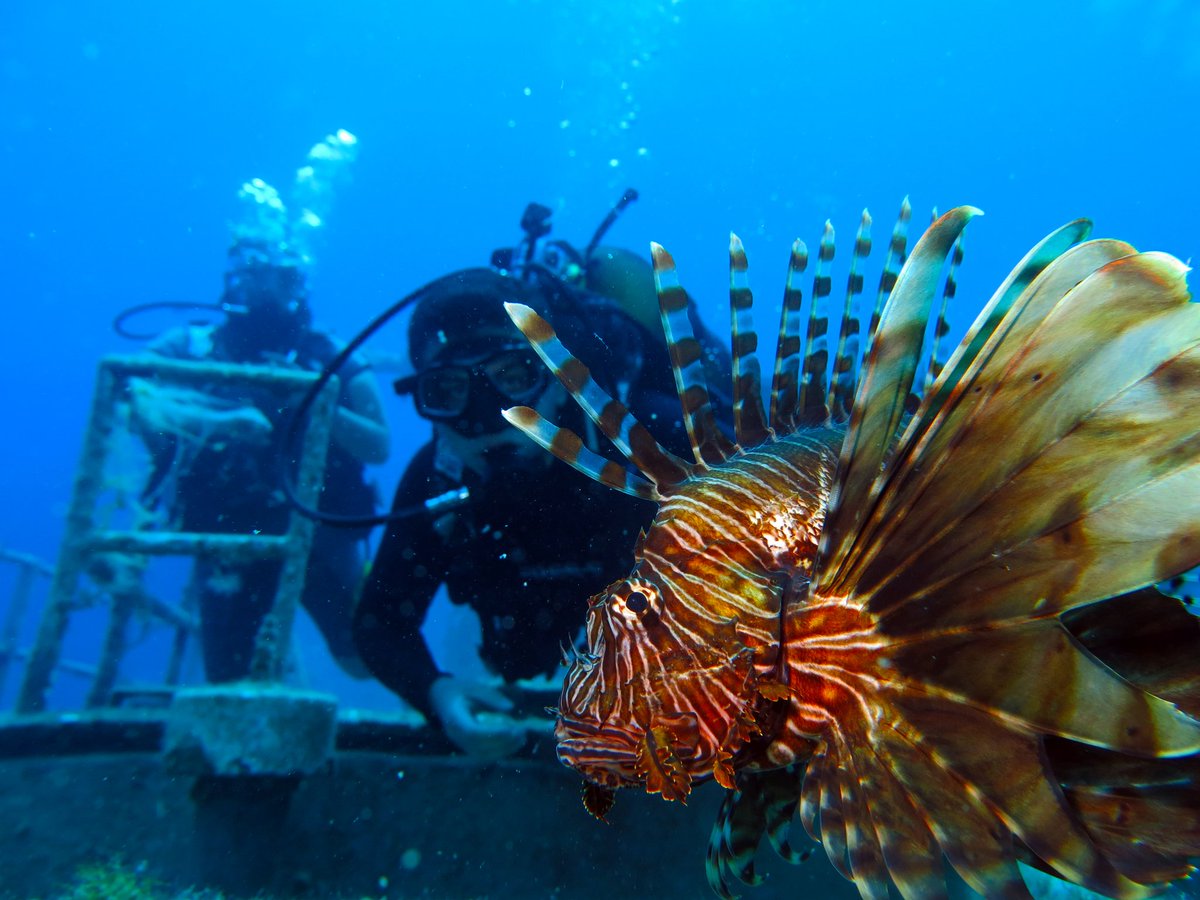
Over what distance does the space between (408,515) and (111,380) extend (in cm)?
201

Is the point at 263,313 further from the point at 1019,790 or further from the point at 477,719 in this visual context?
the point at 1019,790

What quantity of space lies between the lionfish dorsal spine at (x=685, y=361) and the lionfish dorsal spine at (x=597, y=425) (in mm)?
145

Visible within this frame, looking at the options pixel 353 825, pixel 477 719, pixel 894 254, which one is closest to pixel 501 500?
pixel 477 719

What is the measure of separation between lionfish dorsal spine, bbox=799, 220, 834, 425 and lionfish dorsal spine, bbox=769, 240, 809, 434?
0.10ft

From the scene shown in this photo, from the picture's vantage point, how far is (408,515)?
4.23 m

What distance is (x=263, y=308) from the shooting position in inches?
288

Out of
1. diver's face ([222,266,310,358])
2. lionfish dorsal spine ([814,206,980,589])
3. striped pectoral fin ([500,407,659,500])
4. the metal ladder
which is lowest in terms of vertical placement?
the metal ladder

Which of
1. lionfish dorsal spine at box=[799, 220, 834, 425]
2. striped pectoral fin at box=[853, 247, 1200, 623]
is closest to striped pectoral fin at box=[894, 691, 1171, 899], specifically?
striped pectoral fin at box=[853, 247, 1200, 623]

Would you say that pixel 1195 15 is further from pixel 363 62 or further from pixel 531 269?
pixel 363 62

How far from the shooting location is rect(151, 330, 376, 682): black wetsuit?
244 inches

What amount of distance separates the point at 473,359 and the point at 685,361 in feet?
7.96

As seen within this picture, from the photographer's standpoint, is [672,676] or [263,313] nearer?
[672,676]

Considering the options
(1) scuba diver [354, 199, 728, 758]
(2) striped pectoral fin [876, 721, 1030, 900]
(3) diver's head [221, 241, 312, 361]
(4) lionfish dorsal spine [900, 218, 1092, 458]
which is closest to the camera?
(4) lionfish dorsal spine [900, 218, 1092, 458]

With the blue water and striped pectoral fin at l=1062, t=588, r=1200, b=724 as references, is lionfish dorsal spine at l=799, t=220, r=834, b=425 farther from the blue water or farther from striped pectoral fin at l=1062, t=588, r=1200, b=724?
the blue water
